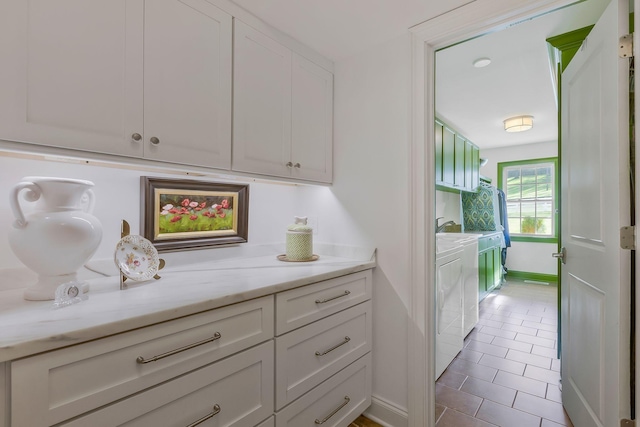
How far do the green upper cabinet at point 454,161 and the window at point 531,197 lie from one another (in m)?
1.85

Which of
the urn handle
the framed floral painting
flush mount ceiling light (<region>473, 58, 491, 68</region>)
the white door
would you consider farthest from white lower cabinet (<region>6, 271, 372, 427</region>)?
flush mount ceiling light (<region>473, 58, 491, 68</region>)

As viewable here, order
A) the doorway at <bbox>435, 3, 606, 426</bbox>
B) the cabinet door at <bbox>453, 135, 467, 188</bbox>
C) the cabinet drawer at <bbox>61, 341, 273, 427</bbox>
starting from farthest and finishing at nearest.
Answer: the cabinet door at <bbox>453, 135, 467, 188</bbox> → the doorway at <bbox>435, 3, 606, 426</bbox> → the cabinet drawer at <bbox>61, 341, 273, 427</bbox>

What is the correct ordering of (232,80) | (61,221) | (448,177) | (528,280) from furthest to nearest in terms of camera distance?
(528,280)
(448,177)
(232,80)
(61,221)

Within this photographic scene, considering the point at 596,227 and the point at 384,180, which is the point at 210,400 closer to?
the point at 384,180

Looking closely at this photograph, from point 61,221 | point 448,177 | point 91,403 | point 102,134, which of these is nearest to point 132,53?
point 102,134

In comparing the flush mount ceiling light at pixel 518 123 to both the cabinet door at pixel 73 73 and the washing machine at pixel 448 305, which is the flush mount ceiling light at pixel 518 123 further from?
the cabinet door at pixel 73 73

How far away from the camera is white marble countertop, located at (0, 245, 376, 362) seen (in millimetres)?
750

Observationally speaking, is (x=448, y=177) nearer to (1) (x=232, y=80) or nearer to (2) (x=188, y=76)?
(1) (x=232, y=80)

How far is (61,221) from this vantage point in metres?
1.00

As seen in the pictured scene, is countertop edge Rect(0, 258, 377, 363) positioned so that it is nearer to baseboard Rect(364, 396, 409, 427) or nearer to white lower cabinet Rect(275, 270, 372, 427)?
white lower cabinet Rect(275, 270, 372, 427)

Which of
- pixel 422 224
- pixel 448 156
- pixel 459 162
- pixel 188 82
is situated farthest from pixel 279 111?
pixel 459 162

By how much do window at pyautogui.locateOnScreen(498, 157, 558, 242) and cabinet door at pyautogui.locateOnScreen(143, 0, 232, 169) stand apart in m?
5.75

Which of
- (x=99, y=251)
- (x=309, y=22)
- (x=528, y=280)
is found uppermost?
(x=309, y=22)

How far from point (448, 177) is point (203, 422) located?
10.0 feet
